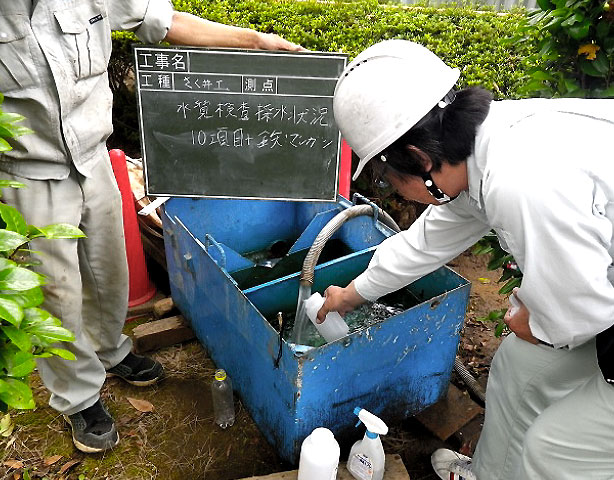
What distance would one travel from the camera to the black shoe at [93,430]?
2.81 meters

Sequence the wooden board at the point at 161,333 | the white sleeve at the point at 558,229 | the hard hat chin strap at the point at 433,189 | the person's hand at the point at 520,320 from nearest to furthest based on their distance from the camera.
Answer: the white sleeve at the point at 558,229 → the hard hat chin strap at the point at 433,189 → the person's hand at the point at 520,320 → the wooden board at the point at 161,333

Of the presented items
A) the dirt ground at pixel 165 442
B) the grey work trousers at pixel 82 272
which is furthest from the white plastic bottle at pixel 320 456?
the grey work trousers at pixel 82 272

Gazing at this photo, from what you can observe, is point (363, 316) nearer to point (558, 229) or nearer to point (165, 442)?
point (165, 442)

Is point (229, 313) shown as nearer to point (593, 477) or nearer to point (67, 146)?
point (67, 146)

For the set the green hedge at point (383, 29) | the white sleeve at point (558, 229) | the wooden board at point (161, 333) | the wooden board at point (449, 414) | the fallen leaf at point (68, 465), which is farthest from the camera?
the green hedge at point (383, 29)

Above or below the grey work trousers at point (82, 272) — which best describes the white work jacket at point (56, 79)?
above

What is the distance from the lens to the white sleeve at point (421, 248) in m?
2.23

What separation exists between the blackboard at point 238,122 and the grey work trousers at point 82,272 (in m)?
0.48

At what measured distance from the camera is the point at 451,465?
2652 mm

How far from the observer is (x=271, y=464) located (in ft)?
9.37

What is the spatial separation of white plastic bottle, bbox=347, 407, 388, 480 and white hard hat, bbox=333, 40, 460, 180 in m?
1.16

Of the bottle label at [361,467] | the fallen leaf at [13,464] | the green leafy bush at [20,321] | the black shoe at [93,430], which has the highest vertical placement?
the green leafy bush at [20,321]

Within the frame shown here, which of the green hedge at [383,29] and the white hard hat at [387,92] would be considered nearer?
the white hard hat at [387,92]

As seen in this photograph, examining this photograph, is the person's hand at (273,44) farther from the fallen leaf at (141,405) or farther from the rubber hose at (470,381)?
the fallen leaf at (141,405)
